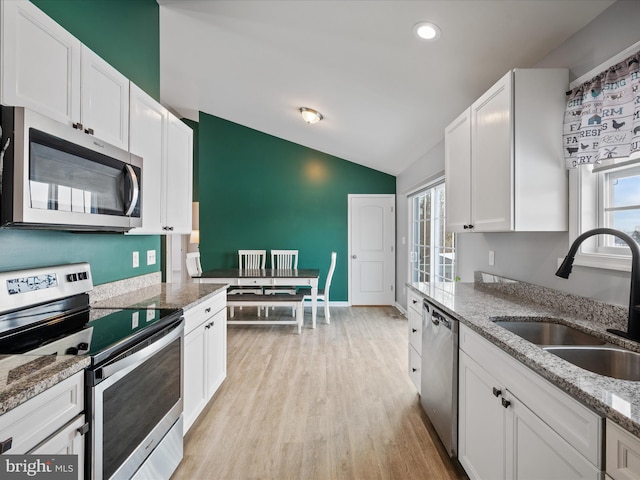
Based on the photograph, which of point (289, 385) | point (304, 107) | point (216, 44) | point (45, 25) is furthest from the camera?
point (304, 107)

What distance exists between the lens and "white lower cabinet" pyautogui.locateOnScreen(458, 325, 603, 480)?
88 centimetres

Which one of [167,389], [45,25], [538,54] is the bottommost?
[167,389]

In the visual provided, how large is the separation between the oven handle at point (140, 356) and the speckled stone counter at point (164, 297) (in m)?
0.17

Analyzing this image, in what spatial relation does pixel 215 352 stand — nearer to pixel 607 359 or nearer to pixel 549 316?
pixel 549 316

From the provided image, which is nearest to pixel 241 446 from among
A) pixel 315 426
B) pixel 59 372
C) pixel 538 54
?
pixel 315 426

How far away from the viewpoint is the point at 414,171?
4.56m

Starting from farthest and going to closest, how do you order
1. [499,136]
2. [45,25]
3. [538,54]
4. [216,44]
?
[216,44] < [538,54] < [499,136] < [45,25]

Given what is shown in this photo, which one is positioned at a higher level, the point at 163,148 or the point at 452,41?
the point at 452,41

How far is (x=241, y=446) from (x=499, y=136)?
2389mm

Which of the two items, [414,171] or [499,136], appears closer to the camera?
[499,136]

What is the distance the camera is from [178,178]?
2.52 m

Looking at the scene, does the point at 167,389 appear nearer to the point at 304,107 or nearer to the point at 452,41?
the point at 452,41

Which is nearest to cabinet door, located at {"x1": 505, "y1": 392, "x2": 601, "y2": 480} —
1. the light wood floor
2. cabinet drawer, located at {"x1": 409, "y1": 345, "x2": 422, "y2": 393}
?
the light wood floor

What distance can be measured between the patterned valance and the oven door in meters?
2.19
